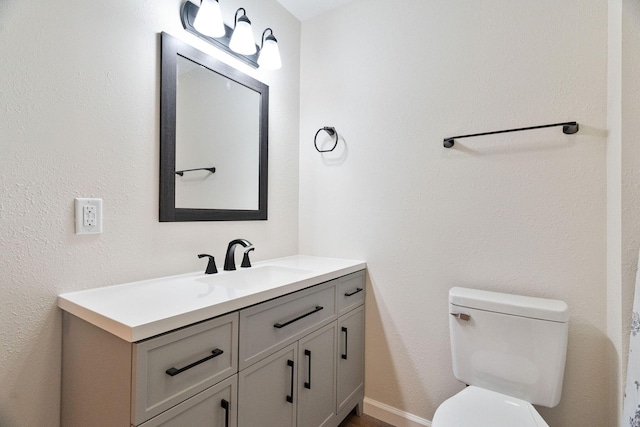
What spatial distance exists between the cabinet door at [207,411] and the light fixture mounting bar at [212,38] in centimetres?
148

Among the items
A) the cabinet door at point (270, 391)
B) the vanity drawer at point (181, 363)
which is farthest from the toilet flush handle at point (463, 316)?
the vanity drawer at point (181, 363)

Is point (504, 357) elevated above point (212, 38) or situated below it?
below

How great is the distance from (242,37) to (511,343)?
6.05 feet

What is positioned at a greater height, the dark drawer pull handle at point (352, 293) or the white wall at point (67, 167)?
the white wall at point (67, 167)

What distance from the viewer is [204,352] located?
3.05ft

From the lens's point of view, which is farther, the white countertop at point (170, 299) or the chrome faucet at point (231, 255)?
the chrome faucet at point (231, 255)

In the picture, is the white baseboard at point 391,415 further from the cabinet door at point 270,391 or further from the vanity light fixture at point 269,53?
the vanity light fixture at point 269,53

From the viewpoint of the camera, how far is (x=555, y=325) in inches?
46.4

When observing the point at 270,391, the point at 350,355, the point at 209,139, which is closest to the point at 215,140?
the point at 209,139

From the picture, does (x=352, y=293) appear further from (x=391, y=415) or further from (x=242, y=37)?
(x=242, y=37)

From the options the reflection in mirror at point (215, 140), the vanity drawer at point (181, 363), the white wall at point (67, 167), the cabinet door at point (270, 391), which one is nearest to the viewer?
the vanity drawer at point (181, 363)

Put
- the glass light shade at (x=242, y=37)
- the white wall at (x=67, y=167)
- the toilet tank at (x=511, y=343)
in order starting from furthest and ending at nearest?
the glass light shade at (x=242, y=37) < the toilet tank at (x=511, y=343) < the white wall at (x=67, y=167)

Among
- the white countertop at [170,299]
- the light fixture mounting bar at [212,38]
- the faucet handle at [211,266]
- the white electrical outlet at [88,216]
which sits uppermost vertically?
the light fixture mounting bar at [212,38]

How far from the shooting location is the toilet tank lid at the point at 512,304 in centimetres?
119
